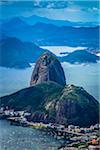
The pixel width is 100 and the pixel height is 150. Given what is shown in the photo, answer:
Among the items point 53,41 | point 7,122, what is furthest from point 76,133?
point 53,41

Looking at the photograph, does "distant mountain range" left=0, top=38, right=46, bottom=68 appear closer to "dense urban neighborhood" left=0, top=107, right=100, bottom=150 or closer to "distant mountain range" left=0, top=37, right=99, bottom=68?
"distant mountain range" left=0, top=37, right=99, bottom=68

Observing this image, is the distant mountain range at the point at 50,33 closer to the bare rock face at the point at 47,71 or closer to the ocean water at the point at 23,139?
the bare rock face at the point at 47,71

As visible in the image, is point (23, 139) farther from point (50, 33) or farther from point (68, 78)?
point (50, 33)

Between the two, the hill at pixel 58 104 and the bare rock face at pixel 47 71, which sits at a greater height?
the bare rock face at pixel 47 71

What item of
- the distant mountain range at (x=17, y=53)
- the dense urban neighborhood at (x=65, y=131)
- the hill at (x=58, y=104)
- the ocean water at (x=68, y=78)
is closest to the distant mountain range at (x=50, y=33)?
the distant mountain range at (x=17, y=53)

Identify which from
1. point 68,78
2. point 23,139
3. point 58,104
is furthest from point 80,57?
point 23,139

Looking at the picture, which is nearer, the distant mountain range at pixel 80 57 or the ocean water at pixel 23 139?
the ocean water at pixel 23 139

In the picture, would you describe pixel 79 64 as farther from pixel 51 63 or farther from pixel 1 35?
pixel 1 35
